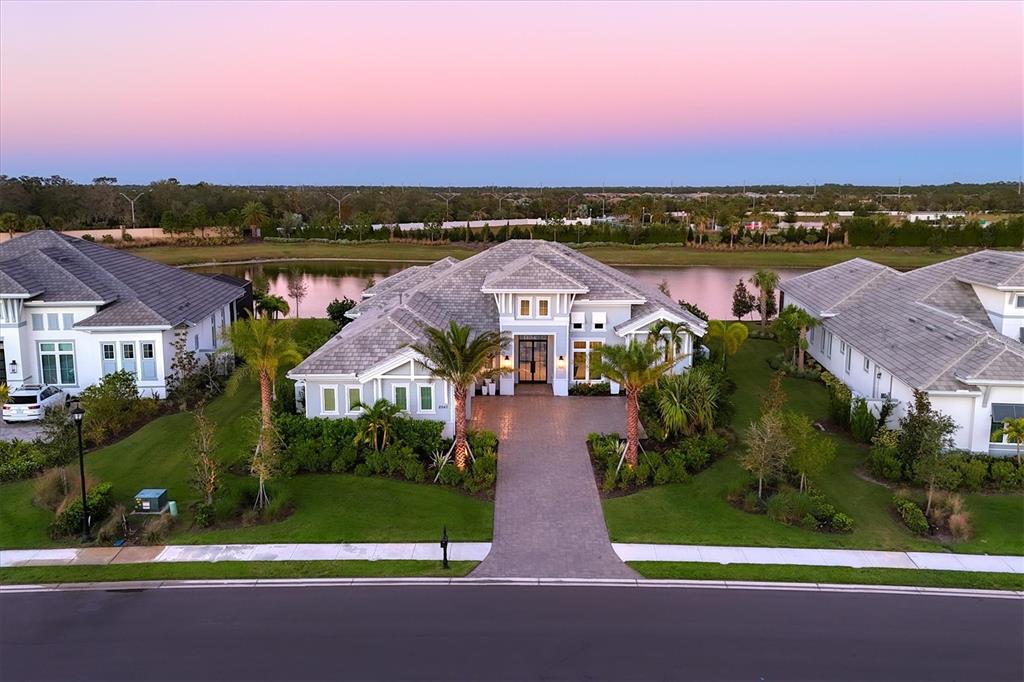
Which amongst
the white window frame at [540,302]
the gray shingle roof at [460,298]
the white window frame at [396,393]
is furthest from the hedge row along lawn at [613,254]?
the white window frame at [396,393]

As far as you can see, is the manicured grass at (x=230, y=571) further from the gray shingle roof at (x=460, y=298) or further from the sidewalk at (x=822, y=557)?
the gray shingle roof at (x=460, y=298)

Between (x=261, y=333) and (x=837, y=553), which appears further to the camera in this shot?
(x=261, y=333)

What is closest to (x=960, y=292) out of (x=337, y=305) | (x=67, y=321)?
(x=337, y=305)

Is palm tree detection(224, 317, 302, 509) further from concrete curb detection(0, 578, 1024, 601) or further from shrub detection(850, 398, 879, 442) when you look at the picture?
shrub detection(850, 398, 879, 442)

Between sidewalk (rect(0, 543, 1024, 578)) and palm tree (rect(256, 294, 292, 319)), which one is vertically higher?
palm tree (rect(256, 294, 292, 319))

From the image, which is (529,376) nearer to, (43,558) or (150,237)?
(43,558)

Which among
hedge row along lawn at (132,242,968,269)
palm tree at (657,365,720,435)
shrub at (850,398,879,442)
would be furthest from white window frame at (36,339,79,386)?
hedge row along lawn at (132,242,968,269)

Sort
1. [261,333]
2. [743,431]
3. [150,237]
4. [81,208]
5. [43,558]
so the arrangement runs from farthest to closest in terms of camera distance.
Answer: [81,208] < [150,237] < [743,431] < [261,333] < [43,558]
